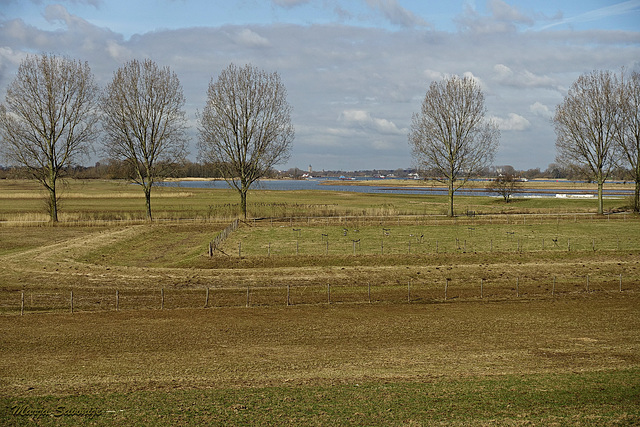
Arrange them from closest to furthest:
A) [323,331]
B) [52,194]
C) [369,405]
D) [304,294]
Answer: [369,405] < [323,331] < [304,294] < [52,194]

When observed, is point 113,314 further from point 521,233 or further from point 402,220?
point 402,220

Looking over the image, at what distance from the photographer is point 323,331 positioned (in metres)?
25.1

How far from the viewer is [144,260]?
44.8 meters

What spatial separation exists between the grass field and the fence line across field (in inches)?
6.6

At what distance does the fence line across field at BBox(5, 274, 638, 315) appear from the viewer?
30.6 meters

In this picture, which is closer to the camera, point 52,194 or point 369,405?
point 369,405

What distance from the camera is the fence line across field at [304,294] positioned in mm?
30594

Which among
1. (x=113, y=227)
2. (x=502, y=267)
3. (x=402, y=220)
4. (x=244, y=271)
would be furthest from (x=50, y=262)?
(x=402, y=220)

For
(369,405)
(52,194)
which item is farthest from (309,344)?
(52,194)

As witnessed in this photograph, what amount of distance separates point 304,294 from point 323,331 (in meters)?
8.54

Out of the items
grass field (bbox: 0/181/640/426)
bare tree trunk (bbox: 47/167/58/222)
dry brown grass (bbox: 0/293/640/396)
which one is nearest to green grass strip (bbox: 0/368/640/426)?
grass field (bbox: 0/181/640/426)

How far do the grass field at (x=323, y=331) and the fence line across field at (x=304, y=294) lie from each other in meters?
0.17

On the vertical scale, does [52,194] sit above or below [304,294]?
above

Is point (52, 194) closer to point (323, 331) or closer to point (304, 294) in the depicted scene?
point (304, 294)
